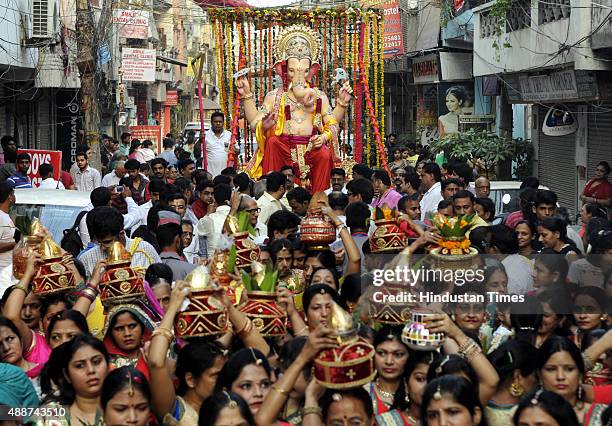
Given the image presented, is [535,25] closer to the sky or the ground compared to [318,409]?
closer to the sky

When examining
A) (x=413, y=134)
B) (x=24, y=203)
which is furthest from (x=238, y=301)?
(x=413, y=134)

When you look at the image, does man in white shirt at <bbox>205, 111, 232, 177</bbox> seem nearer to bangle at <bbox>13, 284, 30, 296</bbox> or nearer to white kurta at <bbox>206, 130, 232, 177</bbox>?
white kurta at <bbox>206, 130, 232, 177</bbox>

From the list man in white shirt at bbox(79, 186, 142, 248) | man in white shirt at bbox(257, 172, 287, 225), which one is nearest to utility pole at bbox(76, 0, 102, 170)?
man in white shirt at bbox(79, 186, 142, 248)

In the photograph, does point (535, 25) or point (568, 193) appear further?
point (568, 193)

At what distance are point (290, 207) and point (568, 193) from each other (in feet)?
31.1

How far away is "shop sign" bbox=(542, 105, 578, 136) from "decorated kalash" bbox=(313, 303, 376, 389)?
14.3m

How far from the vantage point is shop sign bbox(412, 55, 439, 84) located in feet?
97.7

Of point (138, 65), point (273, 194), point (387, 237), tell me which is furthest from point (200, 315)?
point (138, 65)

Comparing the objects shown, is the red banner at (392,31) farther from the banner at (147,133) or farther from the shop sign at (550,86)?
the shop sign at (550,86)

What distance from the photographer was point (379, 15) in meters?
18.8

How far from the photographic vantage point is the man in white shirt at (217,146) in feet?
58.3

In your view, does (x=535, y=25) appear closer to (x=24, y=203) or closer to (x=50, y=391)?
(x=24, y=203)

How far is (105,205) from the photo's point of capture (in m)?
9.98

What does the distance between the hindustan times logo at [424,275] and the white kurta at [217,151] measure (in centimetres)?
1084
